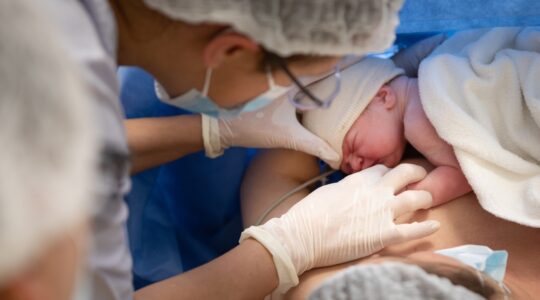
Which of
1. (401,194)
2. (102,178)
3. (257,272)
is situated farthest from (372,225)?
(102,178)

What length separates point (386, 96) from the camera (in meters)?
1.48

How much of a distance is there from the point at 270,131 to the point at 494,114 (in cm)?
53

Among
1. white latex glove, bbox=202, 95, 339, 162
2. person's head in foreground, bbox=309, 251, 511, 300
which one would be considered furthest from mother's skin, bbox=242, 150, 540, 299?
person's head in foreground, bbox=309, 251, 511, 300

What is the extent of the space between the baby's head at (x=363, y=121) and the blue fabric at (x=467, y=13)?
189mm

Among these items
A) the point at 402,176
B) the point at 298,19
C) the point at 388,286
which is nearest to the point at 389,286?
the point at 388,286

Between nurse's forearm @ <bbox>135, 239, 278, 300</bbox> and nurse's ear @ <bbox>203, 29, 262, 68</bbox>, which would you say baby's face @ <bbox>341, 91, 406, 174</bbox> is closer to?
Result: nurse's forearm @ <bbox>135, 239, 278, 300</bbox>

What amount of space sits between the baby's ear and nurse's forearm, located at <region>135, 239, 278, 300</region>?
481mm

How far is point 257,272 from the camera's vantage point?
4.07 ft

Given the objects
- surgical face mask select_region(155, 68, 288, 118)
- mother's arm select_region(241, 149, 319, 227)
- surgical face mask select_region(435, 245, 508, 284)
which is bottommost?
mother's arm select_region(241, 149, 319, 227)

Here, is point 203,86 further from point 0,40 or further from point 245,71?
point 0,40

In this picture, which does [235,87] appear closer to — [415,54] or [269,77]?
[269,77]

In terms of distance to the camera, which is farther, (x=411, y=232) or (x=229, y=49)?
(x=411, y=232)

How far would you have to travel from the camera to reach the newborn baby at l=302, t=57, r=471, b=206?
4.65 ft

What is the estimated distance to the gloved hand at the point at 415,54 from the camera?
1598mm
